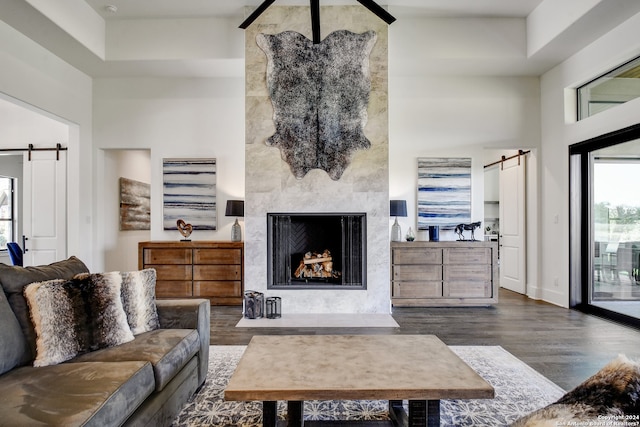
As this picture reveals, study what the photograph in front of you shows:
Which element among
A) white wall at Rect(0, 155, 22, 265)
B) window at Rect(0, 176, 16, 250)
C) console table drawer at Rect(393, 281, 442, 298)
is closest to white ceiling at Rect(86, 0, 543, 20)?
console table drawer at Rect(393, 281, 442, 298)

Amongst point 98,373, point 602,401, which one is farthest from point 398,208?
point 602,401

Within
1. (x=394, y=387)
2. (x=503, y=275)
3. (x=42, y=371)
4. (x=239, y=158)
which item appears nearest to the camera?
(x=394, y=387)

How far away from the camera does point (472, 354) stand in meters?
3.09

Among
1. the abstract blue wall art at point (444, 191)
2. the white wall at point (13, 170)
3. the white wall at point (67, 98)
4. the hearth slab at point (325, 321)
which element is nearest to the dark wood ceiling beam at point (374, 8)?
the hearth slab at point (325, 321)

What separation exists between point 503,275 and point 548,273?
1100 millimetres

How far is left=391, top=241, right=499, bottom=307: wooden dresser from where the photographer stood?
4.87 metres

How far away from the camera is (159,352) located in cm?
190

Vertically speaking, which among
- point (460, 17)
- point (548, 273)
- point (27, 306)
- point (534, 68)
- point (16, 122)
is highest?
point (460, 17)

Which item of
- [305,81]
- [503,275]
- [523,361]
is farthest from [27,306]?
[503,275]

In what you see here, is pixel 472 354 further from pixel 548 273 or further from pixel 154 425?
pixel 548 273

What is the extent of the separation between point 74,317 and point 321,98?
11.8ft

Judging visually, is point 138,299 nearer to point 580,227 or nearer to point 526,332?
point 526,332

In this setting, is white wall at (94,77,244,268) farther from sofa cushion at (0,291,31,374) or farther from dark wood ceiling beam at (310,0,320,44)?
sofa cushion at (0,291,31,374)

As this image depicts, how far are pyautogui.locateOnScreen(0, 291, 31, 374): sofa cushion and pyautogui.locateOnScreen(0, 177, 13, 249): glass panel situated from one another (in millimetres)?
6338
